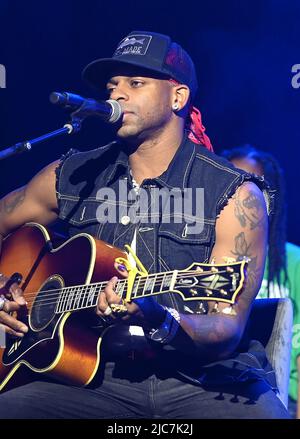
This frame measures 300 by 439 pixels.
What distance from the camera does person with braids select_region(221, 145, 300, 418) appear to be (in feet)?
17.3

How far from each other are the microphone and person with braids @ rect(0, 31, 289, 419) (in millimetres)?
415

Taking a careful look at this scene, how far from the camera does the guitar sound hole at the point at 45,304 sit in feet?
11.3

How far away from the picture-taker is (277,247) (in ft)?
17.6

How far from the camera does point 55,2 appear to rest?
5387 mm

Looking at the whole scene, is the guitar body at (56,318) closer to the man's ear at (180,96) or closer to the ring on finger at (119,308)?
the ring on finger at (119,308)

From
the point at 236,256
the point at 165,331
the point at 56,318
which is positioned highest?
the point at 236,256

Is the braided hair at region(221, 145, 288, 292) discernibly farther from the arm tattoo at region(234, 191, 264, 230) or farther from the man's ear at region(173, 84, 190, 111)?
the arm tattoo at region(234, 191, 264, 230)

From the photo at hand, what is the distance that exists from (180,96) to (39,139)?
114 centimetres

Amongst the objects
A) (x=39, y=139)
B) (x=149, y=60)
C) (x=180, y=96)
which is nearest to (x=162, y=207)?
(x=180, y=96)

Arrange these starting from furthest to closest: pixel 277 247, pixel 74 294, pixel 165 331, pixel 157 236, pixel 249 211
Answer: pixel 277 247 < pixel 157 236 < pixel 249 211 < pixel 74 294 < pixel 165 331

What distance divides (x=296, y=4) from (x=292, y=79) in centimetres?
53

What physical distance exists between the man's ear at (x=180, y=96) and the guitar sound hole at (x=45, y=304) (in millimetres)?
1162

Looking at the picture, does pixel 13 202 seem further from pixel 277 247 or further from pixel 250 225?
pixel 277 247
